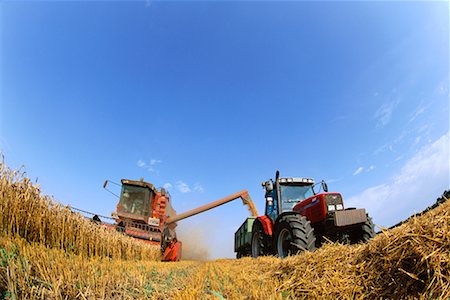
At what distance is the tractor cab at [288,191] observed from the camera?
7496 millimetres

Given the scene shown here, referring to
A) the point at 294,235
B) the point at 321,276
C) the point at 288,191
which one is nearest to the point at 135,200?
the point at 288,191

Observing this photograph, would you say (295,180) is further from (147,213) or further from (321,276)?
(147,213)

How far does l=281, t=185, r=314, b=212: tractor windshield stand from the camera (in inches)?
295

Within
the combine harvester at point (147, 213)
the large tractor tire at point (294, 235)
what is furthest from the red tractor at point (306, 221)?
the combine harvester at point (147, 213)

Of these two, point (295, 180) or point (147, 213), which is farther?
point (147, 213)

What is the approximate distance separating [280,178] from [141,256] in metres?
5.53

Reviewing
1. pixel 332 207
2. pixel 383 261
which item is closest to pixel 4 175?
pixel 383 261

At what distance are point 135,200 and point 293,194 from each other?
831cm

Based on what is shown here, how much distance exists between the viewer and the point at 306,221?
546 cm

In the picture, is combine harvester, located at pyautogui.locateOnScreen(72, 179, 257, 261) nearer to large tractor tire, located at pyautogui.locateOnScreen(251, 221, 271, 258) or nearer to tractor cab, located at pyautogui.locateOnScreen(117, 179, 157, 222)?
tractor cab, located at pyautogui.locateOnScreen(117, 179, 157, 222)

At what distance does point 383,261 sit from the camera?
2164 millimetres

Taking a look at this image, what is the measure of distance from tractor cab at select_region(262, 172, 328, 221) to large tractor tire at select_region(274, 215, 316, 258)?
4.25ft

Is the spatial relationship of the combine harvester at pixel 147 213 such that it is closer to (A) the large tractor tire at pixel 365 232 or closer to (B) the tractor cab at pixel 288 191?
(B) the tractor cab at pixel 288 191

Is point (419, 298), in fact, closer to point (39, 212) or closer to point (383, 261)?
point (383, 261)
